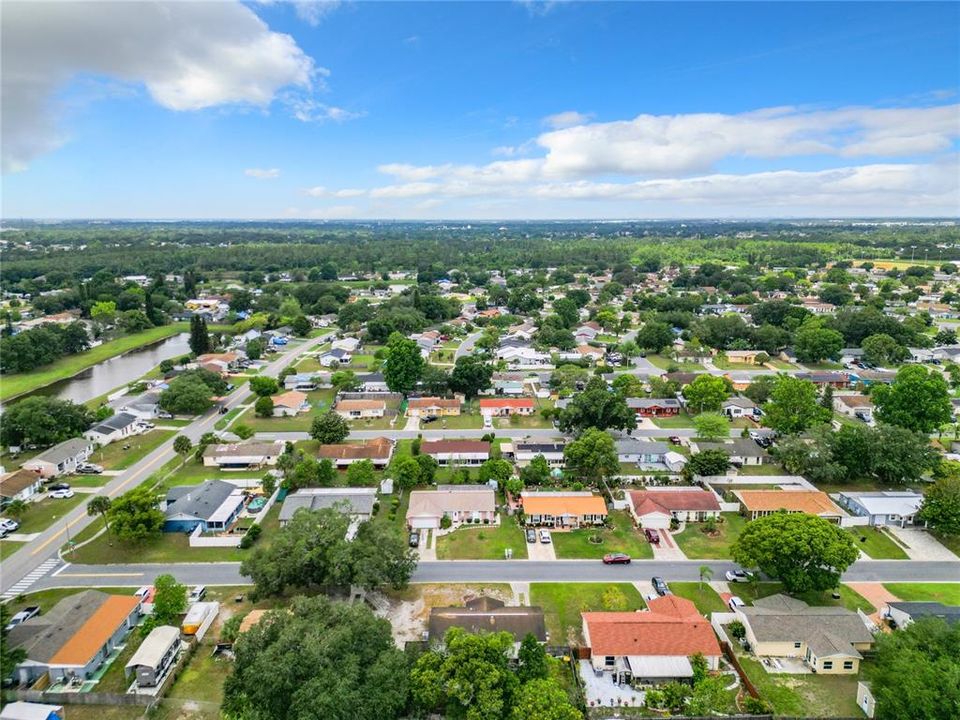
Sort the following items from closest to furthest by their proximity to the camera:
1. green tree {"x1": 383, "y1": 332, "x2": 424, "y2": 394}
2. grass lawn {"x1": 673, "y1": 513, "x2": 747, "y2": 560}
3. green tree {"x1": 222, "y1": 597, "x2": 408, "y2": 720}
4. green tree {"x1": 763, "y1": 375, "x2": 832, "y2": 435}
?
1. green tree {"x1": 222, "y1": 597, "x2": 408, "y2": 720}
2. grass lawn {"x1": 673, "y1": 513, "x2": 747, "y2": 560}
3. green tree {"x1": 763, "y1": 375, "x2": 832, "y2": 435}
4. green tree {"x1": 383, "y1": 332, "x2": 424, "y2": 394}

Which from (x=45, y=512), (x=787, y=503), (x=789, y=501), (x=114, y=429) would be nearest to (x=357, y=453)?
(x=45, y=512)

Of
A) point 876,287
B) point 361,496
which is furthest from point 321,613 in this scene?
point 876,287

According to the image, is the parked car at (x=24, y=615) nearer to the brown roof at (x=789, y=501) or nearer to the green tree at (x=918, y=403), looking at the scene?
the brown roof at (x=789, y=501)

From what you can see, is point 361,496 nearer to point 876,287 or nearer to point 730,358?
point 730,358

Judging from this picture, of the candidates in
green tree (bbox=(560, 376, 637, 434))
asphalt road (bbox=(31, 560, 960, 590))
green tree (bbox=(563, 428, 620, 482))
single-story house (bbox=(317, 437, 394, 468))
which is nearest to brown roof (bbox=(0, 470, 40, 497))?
asphalt road (bbox=(31, 560, 960, 590))

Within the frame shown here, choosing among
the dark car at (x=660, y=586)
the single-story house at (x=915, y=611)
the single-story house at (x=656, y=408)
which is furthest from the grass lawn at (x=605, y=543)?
the single-story house at (x=656, y=408)

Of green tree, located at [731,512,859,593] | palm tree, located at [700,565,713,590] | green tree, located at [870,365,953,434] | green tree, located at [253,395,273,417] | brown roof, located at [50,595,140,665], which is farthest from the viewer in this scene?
green tree, located at [253,395,273,417]

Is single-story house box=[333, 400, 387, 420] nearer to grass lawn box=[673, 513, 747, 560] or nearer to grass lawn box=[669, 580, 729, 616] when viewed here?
grass lawn box=[673, 513, 747, 560]
